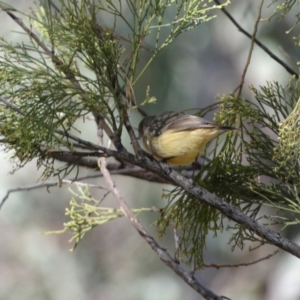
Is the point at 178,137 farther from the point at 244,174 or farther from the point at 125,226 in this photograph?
the point at 125,226

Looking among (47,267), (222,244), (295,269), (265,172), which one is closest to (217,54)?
(222,244)

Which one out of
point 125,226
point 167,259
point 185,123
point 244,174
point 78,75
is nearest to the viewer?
point 78,75

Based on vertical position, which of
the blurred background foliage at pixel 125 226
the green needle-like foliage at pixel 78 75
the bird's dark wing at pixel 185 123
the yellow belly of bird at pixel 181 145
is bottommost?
the blurred background foliage at pixel 125 226

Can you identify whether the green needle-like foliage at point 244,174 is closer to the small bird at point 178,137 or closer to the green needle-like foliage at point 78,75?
the small bird at point 178,137

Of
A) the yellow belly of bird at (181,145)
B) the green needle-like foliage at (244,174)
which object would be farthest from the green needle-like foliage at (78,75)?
the yellow belly of bird at (181,145)

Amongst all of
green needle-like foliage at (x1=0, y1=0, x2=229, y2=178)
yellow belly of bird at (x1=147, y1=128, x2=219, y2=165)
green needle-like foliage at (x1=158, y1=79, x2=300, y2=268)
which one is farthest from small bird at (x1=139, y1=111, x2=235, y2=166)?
green needle-like foliage at (x1=0, y1=0, x2=229, y2=178)

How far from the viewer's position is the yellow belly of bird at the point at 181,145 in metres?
1.98

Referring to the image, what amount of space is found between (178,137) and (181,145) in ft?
0.11

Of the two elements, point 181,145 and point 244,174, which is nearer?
point 244,174

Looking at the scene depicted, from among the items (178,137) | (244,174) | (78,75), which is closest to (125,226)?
(178,137)

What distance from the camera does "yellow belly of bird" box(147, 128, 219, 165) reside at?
1984 mm

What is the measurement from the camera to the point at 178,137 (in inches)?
81.4

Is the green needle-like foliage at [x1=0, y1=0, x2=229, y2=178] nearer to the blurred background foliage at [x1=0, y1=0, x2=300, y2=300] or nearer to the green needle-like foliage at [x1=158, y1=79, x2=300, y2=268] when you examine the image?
the green needle-like foliage at [x1=158, y1=79, x2=300, y2=268]

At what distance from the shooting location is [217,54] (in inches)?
185
